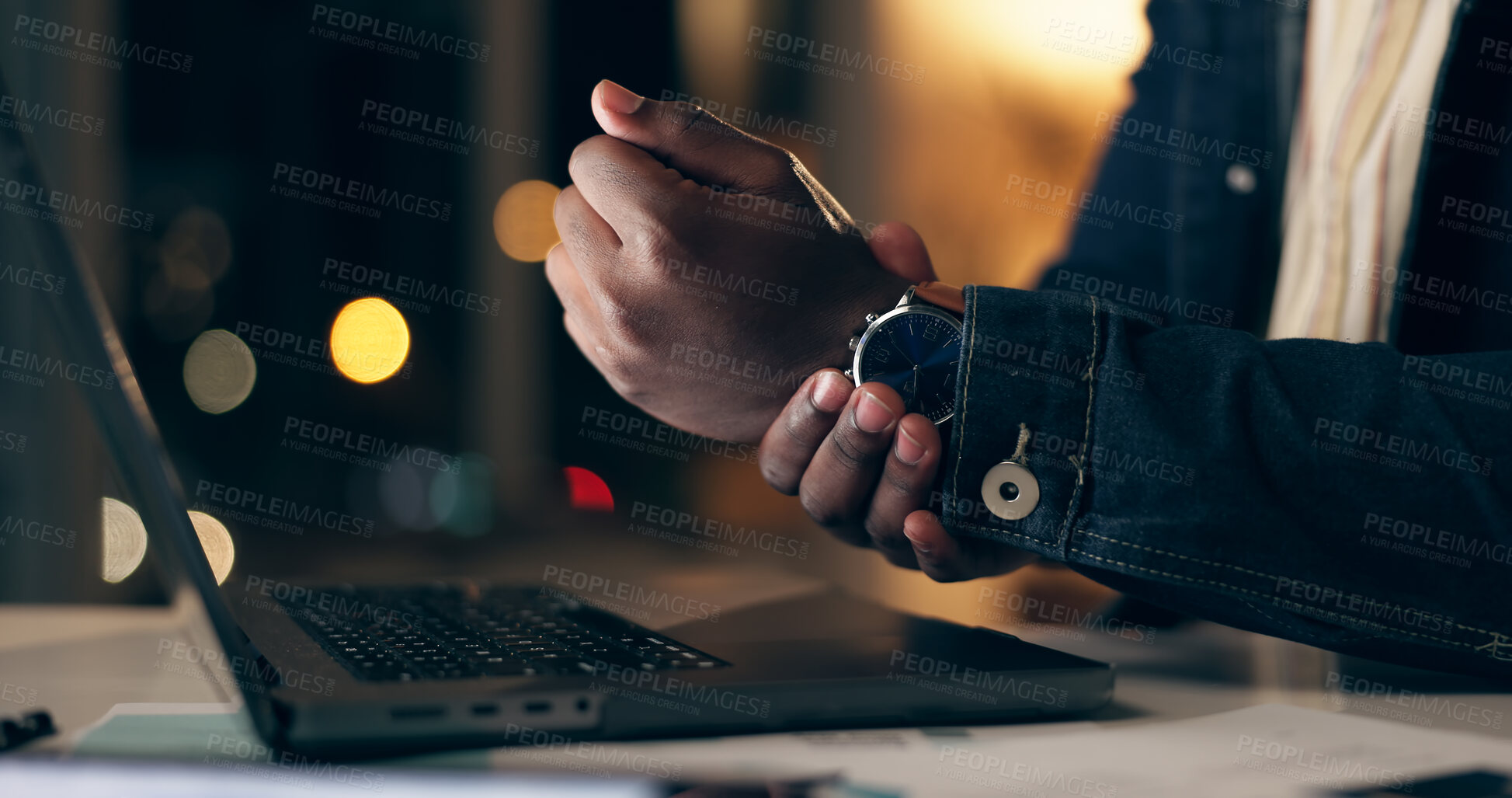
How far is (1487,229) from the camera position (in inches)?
34.6

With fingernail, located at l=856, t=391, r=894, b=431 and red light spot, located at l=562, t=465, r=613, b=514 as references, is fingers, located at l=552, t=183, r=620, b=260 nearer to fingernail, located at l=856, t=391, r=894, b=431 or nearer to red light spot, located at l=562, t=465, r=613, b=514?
fingernail, located at l=856, t=391, r=894, b=431

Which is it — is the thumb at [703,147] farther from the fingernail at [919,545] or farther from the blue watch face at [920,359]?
the fingernail at [919,545]

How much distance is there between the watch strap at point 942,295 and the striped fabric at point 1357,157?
1.50 ft

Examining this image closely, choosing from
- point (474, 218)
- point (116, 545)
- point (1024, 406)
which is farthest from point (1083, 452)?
point (474, 218)

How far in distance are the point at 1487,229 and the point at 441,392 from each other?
9.55 ft

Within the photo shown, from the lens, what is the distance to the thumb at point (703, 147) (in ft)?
2.32

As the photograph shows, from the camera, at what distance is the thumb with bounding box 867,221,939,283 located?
779 millimetres

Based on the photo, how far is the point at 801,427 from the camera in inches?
29.4

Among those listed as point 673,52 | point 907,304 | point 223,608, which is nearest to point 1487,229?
point 907,304

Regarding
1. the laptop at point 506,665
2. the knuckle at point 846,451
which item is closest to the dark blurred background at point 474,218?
the knuckle at point 846,451

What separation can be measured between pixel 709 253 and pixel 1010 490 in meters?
0.25

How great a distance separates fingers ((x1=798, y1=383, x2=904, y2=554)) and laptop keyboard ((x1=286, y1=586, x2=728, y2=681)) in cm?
18

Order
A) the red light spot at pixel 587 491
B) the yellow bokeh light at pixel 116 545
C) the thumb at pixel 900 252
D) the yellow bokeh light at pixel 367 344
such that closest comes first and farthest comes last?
the thumb at pixel 900 252, the yellow bokeh light at pixel 116 545, the yellow bokeh light at pixel 367 344, the red light spot at pixel 587 491

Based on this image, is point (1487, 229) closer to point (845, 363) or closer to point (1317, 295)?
point (1317, 295)
